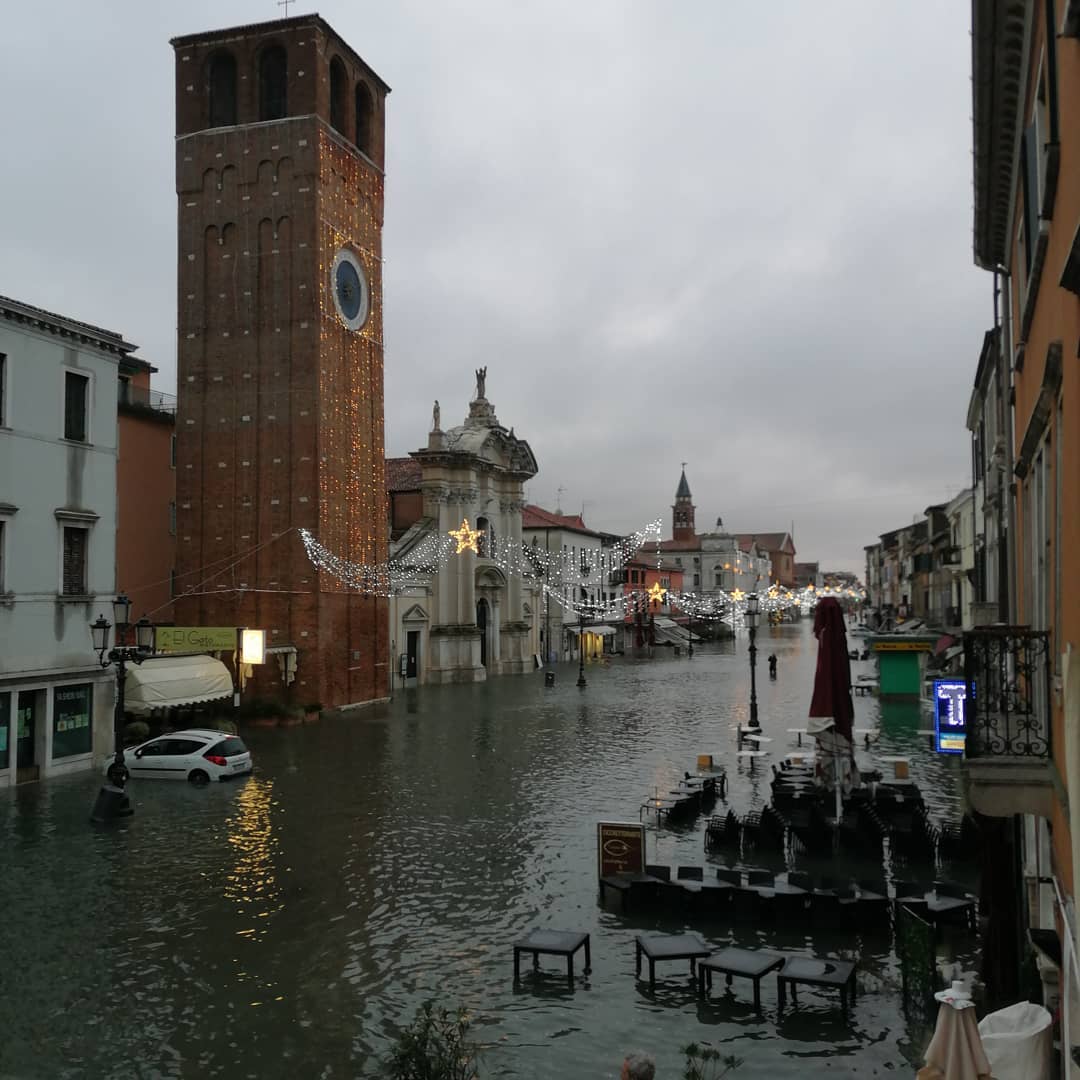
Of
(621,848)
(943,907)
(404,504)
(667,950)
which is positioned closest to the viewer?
(667,950)

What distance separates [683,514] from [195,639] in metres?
127

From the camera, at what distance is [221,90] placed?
40.3m

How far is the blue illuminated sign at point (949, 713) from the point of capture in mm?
24953

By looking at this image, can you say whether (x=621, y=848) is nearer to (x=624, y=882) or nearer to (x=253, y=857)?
(x=624, y=882)

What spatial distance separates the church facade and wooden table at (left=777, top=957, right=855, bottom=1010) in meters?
39.1

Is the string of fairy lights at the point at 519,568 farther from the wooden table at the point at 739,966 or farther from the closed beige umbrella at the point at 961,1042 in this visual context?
the closed beige umbrella at the point at 961,1042

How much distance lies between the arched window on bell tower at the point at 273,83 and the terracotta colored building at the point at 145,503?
10.9 m

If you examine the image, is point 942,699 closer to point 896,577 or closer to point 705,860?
point 705,860

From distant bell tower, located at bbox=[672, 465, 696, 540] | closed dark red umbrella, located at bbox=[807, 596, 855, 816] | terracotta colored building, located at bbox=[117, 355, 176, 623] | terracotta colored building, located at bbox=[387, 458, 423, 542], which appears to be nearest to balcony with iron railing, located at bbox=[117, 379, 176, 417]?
terracotta colored building, located at bbox=[117, 355, 176, 623]

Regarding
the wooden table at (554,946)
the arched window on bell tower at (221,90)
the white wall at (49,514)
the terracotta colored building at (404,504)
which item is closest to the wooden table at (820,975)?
the wooden table at (554,946)

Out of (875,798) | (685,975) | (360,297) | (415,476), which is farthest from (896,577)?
(685,975)

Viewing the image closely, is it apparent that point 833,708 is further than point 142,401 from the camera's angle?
No

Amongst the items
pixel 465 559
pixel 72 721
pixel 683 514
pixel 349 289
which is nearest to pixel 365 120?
pixel 349 289

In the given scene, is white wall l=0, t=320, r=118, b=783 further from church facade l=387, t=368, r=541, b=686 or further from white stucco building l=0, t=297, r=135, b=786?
church facade l=387, t=368, r=541, b=686
